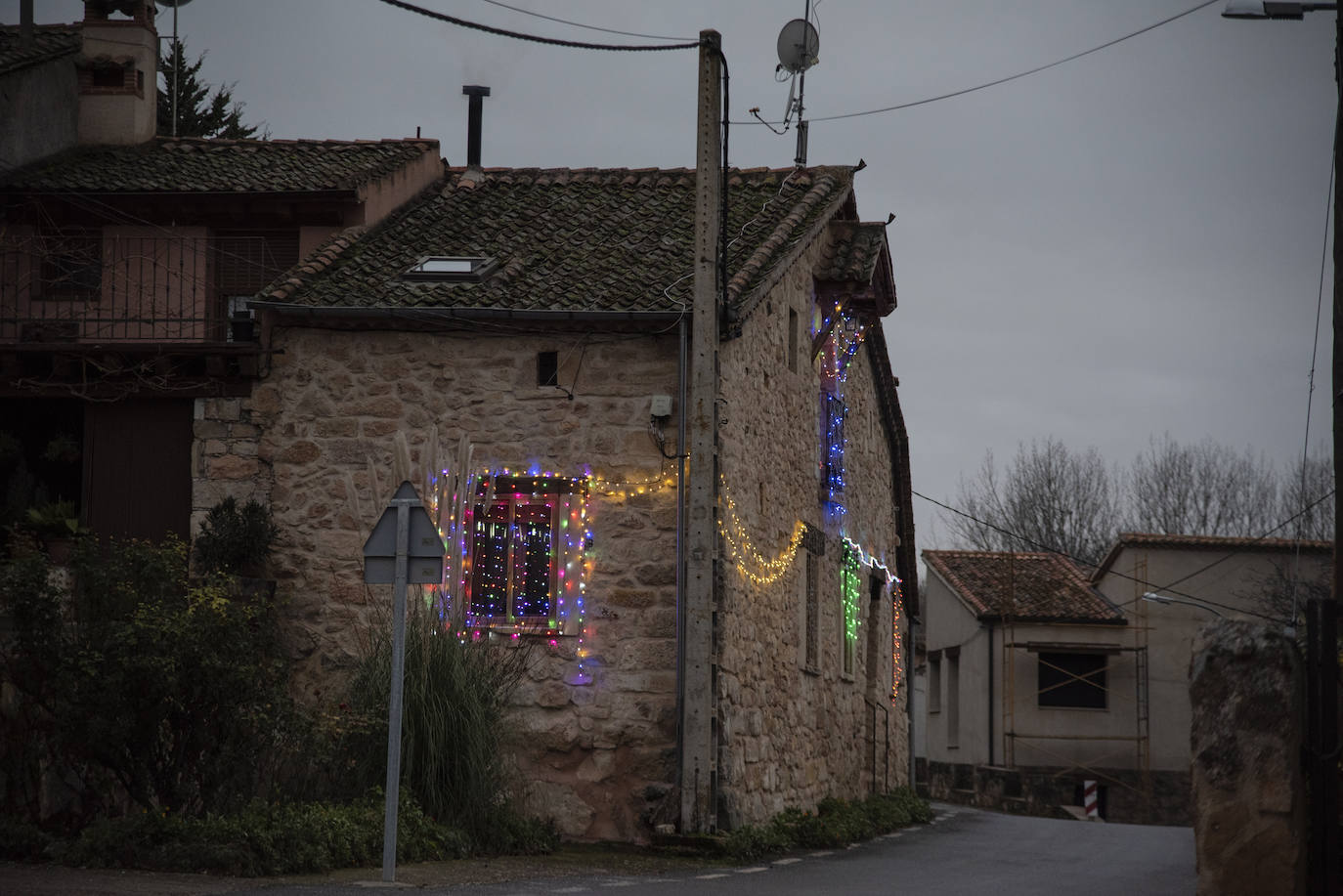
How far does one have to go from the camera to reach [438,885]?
9.77 m

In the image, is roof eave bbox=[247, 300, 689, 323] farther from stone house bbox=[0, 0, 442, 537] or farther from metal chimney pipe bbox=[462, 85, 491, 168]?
metal chimney pipe bbox=[462, 85, 491, 168]

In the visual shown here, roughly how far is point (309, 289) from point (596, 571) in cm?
380

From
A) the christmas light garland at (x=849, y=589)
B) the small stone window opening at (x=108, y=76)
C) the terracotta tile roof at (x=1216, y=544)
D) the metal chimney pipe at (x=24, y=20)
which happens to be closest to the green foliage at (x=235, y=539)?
the small stone window opening at (x=108, y=76)

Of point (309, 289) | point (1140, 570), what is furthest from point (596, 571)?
point (1140, 570)

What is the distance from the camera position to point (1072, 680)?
37.2 meters

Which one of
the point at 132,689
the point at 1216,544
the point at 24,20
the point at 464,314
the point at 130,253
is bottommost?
the point at 132,689

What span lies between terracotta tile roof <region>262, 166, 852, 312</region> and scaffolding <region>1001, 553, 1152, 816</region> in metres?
20.6

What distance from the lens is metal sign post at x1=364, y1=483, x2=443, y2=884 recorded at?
9.55 m

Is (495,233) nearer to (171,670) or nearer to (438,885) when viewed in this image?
(171,670)

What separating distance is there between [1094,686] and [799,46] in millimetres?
22979

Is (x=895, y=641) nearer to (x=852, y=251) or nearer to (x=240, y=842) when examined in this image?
(x=852, y=251)

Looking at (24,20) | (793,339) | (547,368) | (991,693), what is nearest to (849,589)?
(793,339)

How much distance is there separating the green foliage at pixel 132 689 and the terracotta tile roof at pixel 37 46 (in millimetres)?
9262

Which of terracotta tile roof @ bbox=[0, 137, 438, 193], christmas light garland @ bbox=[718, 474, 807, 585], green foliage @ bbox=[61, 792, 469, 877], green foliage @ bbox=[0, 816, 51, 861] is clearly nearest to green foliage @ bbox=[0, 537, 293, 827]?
green foliage @ bbox=[61, 792, 469, 877]
